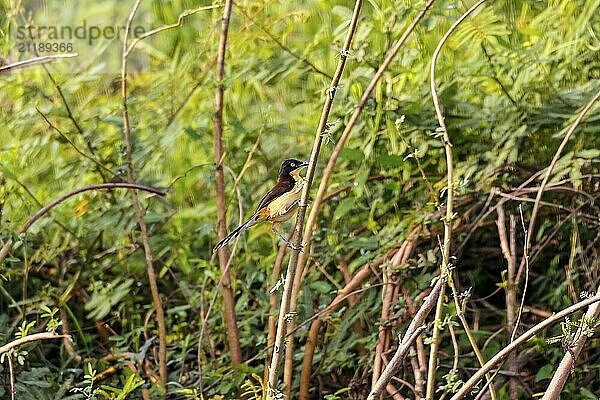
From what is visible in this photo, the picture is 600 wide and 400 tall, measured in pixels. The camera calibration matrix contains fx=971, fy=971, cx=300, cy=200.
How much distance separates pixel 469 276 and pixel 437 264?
21 centimetres

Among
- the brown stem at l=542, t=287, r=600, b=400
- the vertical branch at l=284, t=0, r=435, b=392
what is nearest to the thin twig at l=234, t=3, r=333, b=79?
the vertical branch at l=284, t=0, r=435, b=392

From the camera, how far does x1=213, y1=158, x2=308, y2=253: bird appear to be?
1.18m

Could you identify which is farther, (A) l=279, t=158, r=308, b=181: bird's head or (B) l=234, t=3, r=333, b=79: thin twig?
(B) l=234, t=3, r=333, b=79: thin twig

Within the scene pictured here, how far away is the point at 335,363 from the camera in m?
1.82

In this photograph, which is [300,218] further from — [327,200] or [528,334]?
[327,200]

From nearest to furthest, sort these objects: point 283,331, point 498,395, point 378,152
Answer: point 283,331 → point 498,395 → point 378,152

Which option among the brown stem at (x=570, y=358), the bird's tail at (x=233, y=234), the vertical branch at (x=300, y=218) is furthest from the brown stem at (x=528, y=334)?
the bird's tail at (x=233, y=234)

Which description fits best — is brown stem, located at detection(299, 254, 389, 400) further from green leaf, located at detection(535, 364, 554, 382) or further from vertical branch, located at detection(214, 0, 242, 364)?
green leaf, located at detection(535, 364, 554, 382)

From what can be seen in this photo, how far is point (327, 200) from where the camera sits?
1963 millimetres

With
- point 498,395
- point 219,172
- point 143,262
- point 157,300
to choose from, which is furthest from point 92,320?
point 498,395

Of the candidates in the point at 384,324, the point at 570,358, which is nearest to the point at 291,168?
the point at 570,358

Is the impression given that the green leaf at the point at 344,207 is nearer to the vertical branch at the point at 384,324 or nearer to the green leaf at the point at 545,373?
the vertical branch at the point at 384,324

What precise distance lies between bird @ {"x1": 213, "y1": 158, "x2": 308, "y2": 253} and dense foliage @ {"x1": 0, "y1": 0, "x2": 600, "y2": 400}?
0.48 m

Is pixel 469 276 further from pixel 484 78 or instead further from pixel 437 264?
pixel 484 78
